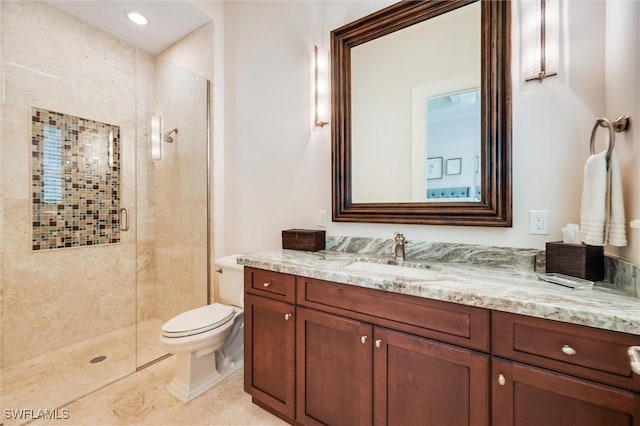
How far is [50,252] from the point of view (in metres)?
2.29

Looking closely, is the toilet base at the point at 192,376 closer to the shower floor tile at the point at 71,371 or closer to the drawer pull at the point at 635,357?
the shower floor tile at the point at 71,371

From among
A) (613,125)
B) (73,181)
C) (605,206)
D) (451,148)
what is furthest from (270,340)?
(73,181)

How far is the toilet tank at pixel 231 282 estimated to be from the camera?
208 cm

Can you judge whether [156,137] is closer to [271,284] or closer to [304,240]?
[304,240]

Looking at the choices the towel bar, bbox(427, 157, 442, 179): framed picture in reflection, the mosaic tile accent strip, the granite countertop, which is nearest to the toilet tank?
the granite countertop

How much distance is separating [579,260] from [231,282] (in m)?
2.03

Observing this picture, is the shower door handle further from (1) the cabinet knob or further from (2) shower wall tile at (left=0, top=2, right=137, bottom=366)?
(1) the cabinet knob

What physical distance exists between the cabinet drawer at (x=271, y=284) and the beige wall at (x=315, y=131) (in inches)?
23.2

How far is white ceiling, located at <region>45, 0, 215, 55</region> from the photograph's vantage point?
2268mm

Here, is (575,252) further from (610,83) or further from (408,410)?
(408,410)

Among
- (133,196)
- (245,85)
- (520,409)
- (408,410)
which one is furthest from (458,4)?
(133,196)

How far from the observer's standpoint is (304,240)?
1874 mm

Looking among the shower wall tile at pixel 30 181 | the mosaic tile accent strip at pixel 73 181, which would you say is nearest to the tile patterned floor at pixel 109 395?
the shower wall tile at pixel 30 181

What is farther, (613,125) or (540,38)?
(540,38)
